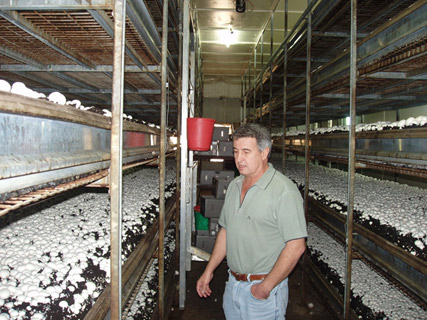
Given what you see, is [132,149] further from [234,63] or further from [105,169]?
[234,63]

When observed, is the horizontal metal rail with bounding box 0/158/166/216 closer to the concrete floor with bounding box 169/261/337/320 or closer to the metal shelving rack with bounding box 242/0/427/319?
the metal shelving rack with bounding box 242/0/427/319

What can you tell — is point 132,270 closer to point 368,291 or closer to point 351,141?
point 351,141

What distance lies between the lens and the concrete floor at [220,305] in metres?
2.83

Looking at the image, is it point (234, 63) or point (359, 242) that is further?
point (234, 63)

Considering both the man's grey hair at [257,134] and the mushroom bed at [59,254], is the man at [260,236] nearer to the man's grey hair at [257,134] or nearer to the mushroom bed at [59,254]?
the man's grey hair at [257,134]

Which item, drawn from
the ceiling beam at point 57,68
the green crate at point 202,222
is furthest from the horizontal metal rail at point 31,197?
the green crate at point 202,222

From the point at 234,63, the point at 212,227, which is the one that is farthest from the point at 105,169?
the point at 234,63

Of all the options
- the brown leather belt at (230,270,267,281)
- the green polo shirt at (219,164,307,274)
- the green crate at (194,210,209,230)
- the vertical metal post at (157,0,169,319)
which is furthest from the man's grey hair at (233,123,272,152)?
the green crate at (194,210,209,230)

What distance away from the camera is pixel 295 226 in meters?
1.56

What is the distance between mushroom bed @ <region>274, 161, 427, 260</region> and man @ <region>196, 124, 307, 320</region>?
0.65 m

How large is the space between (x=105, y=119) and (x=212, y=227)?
11.2 feet

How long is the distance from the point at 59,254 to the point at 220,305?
228cm

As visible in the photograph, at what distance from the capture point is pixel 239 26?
649 centimetres

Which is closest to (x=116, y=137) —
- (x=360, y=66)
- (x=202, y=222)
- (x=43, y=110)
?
(x=43, y=110)
